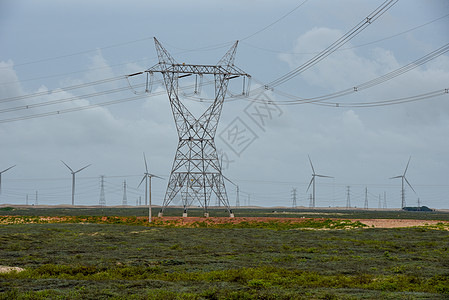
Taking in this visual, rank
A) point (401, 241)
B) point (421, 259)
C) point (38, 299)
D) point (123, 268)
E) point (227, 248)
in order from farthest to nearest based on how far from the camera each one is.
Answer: point (401, 241) → point (227, 248) → point (421, 259) → point (123, 268) → point (38, 299)

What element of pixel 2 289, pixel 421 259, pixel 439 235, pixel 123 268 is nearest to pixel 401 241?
pixel 439 235

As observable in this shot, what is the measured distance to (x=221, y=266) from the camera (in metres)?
39.3

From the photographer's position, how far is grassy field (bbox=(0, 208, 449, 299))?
2875 centimetres

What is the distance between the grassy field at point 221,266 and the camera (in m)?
28.8

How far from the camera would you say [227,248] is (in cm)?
5166

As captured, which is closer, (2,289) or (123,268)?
(2,289)

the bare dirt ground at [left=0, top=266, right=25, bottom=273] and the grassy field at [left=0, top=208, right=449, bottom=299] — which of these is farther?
the bare dirt ground at [left=0, top=266, right=25, bottom=273]

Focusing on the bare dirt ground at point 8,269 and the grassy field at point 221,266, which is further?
the bare dirt ground at point 8,269

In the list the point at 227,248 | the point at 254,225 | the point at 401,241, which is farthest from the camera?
the point at 254,225

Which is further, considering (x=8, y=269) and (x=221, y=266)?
(x=221, y=266)

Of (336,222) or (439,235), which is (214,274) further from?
(336,222)

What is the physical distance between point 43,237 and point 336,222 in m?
50.0

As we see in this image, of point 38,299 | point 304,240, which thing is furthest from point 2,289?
point 304,240

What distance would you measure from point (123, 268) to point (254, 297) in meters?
13.3
